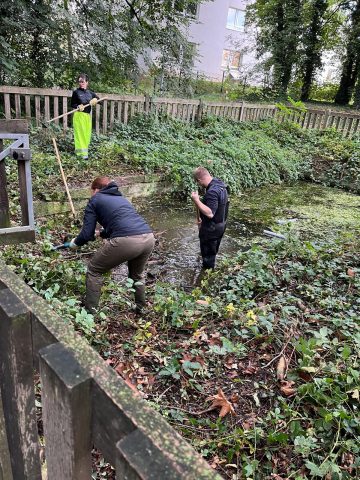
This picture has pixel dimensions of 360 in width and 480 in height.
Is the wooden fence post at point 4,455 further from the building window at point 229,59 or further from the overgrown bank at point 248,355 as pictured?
the building window at point 229,59

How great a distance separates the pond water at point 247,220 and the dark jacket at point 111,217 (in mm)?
1474

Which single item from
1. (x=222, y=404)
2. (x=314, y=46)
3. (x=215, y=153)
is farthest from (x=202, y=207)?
(x=314, y=46)

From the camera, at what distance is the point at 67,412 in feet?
2.87

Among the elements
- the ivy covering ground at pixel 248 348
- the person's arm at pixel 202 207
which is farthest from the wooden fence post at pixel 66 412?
the person's arm at pixel 202 207

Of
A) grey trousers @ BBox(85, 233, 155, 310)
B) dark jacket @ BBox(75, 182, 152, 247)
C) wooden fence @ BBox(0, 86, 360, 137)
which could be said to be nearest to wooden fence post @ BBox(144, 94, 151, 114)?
wooden fence @ BBox(0, 86, 360, 137)

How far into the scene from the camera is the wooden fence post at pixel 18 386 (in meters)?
1.06

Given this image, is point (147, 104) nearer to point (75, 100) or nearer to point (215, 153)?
point (215, 153)

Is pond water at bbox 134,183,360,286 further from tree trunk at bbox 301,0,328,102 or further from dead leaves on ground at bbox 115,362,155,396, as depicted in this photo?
tree trunk at bbox 301,0,328,102

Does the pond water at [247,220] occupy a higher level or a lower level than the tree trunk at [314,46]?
lower

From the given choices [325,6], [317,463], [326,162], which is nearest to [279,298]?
[317,463]

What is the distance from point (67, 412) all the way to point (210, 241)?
478cm

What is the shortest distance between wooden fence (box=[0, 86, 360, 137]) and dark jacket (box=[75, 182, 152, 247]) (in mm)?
4933

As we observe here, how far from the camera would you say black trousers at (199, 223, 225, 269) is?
5566mm

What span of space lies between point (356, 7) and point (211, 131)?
1871 cm
